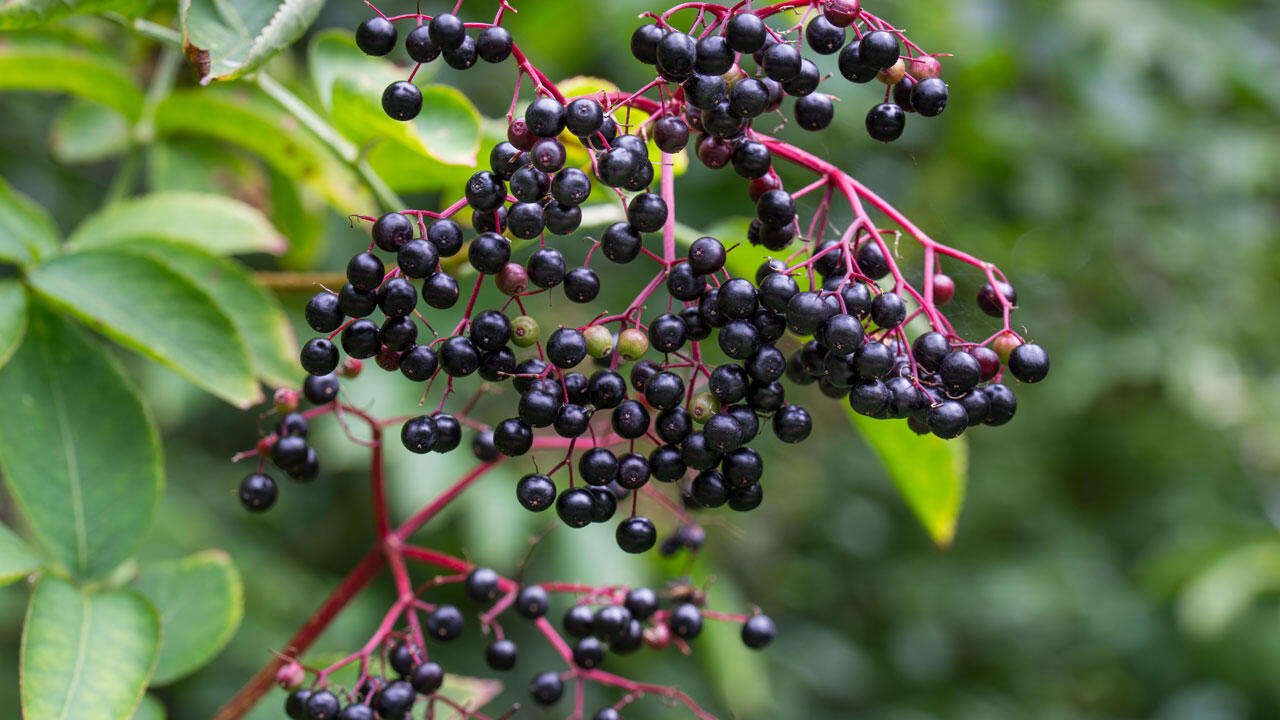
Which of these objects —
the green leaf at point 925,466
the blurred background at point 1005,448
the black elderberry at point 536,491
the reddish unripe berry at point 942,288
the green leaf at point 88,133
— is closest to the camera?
the black elderberry at point 536,491

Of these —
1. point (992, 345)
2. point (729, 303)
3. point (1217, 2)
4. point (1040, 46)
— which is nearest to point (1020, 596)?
point (1040, 46)

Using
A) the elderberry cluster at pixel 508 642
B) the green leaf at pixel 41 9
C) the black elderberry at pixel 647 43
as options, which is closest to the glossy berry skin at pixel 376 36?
the black elderberry at pixel 647 43

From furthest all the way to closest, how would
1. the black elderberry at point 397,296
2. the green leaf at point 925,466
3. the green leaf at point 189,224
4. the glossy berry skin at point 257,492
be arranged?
the green leaf at point 189,224 → the green leaf at point 925,466 → the glossy berry skin at point 257,492 → the black elderberry at point 397,296

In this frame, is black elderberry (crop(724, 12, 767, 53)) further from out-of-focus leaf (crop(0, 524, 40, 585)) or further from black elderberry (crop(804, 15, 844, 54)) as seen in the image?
out-of-focus leaf (crop(0, 524, 40, 585))

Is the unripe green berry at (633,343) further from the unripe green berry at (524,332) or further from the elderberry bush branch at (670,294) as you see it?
A: the unripe green berry at (524,332)

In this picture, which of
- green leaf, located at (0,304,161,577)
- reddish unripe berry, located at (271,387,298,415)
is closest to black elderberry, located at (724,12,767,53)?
reddish unripe berry, located at (271,387,298,415)

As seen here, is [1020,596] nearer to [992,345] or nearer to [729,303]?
[992,345]
